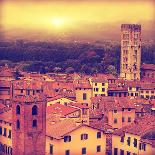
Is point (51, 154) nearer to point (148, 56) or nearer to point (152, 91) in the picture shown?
point (152, 91)

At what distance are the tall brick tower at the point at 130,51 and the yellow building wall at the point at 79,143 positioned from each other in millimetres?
13890

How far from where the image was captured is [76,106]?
39.6 feet

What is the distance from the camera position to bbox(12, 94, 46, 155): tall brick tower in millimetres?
9398

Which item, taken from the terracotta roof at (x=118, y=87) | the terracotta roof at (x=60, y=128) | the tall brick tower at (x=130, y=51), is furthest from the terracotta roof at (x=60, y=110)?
the tall brick tower at (x=130, y=51)

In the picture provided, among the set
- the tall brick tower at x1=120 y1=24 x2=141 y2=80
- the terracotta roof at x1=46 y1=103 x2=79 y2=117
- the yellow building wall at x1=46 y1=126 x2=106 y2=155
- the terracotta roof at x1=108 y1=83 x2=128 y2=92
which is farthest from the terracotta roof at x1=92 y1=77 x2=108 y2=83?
the yellow building wall at x1=46 y1=126 x2=106 y2=155

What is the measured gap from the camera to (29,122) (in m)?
9.59

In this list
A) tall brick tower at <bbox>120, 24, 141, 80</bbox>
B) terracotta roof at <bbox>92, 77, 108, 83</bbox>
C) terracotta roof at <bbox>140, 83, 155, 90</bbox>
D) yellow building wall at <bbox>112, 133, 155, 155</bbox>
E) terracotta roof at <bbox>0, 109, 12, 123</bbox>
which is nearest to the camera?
yellow building wall at <bbox>112, 133, 155, 155</bbox>

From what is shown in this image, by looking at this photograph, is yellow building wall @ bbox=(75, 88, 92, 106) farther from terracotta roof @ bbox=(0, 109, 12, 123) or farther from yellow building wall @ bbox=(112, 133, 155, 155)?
yellow building wall @ bbox=(112, 133, 155, 155)

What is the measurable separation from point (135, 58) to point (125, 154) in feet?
47.9

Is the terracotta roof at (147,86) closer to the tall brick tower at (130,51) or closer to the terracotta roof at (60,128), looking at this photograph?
the tall brick tower at (130,51)

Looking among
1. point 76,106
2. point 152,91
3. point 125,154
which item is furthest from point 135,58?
point 125,154

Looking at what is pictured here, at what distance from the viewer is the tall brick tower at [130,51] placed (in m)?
23.5

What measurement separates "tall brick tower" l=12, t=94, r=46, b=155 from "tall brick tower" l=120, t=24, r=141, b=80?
45.9 feet

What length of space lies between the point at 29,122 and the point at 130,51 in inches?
593
